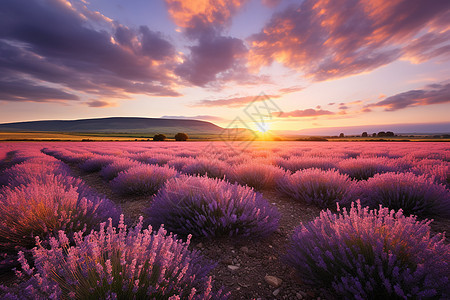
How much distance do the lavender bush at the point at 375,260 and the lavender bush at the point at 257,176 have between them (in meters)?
2.76

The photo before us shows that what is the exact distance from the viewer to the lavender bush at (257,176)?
4.50 m

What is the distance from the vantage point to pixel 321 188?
11.5 feet

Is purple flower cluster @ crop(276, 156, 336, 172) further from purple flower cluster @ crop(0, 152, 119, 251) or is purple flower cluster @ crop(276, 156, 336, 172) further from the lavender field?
purple flower cluster @ crop(0, 152, 119, 251)

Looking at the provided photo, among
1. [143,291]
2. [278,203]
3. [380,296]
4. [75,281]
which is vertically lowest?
[278,203]

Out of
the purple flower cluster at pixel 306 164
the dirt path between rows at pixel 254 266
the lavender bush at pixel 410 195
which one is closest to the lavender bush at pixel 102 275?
the dirt path between rows at pixel 254 266

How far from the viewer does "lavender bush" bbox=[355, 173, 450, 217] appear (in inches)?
108

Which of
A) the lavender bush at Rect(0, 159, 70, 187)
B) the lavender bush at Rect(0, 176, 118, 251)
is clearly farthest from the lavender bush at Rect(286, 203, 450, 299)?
the lavender bush at Rect(0, 159, 70, 187)

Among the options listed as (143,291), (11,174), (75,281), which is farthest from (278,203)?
(11,174)

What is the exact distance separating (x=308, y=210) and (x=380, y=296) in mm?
2093

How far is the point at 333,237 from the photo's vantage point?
1565mm

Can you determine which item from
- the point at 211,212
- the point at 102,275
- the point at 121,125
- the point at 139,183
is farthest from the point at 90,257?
the point at 121,125

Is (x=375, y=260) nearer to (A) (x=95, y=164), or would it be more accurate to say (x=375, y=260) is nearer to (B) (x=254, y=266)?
(B) (x=254, y=266)

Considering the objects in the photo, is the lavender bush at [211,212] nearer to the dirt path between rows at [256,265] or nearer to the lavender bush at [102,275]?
the dirt path between rows at [256,265]

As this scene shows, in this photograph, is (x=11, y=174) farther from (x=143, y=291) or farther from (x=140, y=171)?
(x=143, y=291)
